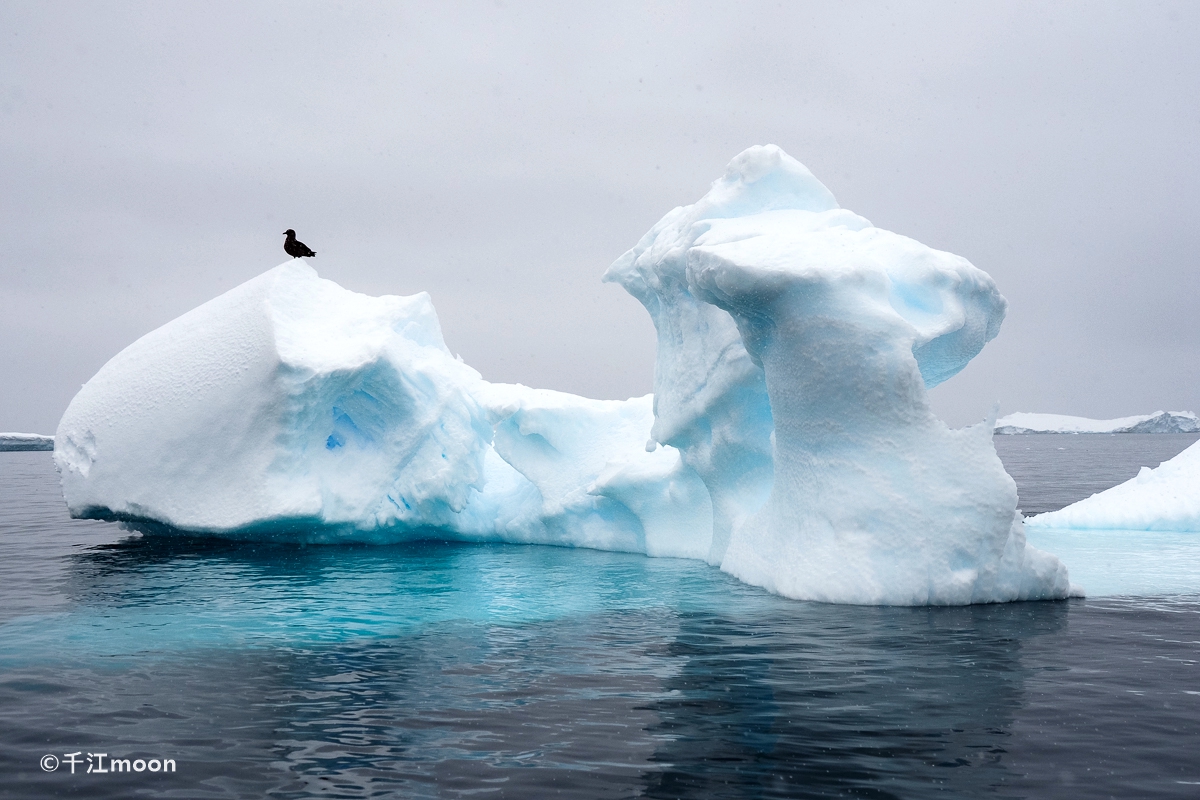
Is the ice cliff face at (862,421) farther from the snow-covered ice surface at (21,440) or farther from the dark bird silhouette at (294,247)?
the snow-covered ice surface at (21,440)

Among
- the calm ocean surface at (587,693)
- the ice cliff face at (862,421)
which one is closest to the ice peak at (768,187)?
the ice cliff face at (862,421)

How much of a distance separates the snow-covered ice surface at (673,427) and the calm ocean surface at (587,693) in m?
1.23

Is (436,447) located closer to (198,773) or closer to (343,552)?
(343,552)

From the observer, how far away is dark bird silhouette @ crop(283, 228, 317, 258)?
58.0 ft

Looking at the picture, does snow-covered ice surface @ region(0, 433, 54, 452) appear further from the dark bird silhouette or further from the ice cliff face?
the ice cliff face

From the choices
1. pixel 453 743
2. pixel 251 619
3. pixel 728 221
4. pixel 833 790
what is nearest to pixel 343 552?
pixel 251 619

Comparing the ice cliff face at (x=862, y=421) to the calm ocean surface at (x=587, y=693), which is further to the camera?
the ice cliff face at (x=862, y=421)

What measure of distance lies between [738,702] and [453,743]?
2.13 metres

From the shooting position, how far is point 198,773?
552cm

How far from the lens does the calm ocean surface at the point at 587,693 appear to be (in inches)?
214

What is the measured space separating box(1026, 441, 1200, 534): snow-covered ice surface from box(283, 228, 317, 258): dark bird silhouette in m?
15.7

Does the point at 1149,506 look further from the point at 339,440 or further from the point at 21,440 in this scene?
the point at 21,440

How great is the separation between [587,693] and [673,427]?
7577mm

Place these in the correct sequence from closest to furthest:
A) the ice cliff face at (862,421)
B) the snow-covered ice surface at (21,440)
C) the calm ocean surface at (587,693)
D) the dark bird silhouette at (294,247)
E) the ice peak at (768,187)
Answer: the calm ocean surface at (587,693), the ice cliff face at (862,421), the ice peak at (768,187), the dark bird silhouette at (294,247), the snow-covered ice surface at (21,440)
